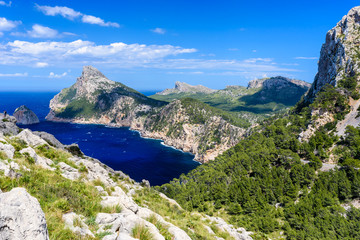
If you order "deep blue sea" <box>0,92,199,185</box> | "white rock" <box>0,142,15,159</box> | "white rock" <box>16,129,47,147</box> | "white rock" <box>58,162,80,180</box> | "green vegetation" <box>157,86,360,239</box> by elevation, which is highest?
"white rock" <box>0,142,15,159</box>

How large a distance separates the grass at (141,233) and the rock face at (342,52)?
101617mm

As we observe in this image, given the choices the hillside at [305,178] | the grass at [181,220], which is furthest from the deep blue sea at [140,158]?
the grass at [181,220]

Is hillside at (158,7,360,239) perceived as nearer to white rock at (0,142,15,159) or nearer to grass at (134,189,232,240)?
grass at (134,189,232,240)

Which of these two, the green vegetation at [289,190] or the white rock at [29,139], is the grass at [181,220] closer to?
the white rock at [29,139]

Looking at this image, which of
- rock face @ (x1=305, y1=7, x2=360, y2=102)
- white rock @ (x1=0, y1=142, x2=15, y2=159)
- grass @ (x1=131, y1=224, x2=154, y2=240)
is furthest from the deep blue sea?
grass @ (x1=131, y1=224, x2=154, y2=240)

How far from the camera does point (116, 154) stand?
13650cm

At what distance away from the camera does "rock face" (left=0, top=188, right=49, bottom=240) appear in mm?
5504

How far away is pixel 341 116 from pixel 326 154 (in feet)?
67.7

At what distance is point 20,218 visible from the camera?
19.4ft

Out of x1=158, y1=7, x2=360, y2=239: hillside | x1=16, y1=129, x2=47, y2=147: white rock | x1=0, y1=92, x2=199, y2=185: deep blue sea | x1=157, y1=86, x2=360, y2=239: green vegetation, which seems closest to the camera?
x1=16, y1=129, x2=47, y2=147: white rock

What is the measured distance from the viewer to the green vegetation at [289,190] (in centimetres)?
3928

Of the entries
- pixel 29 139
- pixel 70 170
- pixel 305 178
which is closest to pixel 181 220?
pixel 70 170

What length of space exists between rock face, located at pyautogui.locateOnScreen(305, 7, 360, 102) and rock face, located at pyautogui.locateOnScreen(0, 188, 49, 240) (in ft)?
346

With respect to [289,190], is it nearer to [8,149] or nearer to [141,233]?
[141,233]
